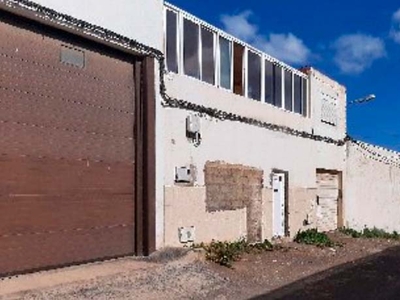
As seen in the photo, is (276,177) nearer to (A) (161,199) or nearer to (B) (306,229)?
(B) (306,229)

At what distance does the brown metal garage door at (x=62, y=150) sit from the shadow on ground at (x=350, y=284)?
120 inches

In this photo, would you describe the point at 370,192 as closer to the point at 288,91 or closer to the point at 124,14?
the point at 288,91

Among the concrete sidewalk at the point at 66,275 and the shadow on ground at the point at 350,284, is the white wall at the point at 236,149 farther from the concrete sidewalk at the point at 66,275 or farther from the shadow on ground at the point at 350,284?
the shadow on ground at the point at 350,284

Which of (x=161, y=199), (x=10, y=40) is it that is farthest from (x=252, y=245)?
(x=10, y=40)

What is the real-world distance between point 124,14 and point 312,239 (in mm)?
8966

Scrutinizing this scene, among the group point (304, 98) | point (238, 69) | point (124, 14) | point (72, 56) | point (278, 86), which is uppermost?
point (124, 14)

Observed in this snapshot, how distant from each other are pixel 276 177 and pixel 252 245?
289cm

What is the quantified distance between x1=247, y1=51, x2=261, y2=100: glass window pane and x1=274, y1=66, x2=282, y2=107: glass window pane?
1063 mm

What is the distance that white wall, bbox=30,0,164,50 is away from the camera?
9.35 meters

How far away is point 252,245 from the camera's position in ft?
45.6

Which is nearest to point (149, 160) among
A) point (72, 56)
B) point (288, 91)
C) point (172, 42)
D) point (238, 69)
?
point (72, 56)

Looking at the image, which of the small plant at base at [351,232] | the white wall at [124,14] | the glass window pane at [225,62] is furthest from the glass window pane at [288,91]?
the white wall at [124,14]

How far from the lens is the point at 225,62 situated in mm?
14477

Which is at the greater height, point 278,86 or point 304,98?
point 278,86
